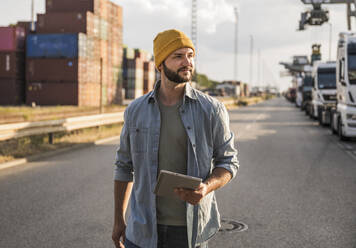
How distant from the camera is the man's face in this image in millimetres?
2664

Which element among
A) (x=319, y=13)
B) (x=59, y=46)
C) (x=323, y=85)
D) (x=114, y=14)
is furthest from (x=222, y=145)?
(x=114, y=14)

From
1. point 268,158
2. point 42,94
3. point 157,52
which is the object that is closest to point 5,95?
point 42,94

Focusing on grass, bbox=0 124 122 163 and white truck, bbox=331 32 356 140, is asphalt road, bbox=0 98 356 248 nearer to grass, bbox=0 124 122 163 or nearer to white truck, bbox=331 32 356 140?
grass, bbox=0 124 122 163

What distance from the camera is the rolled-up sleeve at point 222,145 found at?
8.93ft

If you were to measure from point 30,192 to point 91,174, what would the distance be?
1862mm

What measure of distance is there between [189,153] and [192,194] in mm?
267

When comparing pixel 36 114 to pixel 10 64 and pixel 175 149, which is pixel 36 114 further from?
pixel 175 149

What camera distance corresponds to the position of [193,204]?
248cm

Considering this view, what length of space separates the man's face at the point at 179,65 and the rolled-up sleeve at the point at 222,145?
0.86 feet

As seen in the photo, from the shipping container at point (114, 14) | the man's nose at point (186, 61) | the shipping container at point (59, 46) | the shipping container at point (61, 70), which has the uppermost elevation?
the shipping container at point (114, 14)

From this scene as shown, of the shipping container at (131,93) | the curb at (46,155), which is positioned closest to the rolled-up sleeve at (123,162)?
the curb at (46,155)

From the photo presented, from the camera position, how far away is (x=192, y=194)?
2.41m

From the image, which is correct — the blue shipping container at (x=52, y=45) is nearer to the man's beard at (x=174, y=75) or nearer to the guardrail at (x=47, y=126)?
the guardrail at (x=47, y=126)

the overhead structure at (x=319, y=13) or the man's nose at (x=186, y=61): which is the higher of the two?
the overhead structure at (x=319, y=13)
